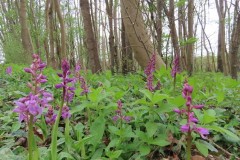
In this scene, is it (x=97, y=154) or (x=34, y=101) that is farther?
(x=97, y=154)

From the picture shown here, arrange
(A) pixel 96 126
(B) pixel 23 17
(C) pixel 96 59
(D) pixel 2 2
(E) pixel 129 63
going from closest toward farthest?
(A) pixel 96 126 → (C) pixel 96 59 → (E) pixel 129 63 → (B) pixel 23 17 → (D) pixel 2 2

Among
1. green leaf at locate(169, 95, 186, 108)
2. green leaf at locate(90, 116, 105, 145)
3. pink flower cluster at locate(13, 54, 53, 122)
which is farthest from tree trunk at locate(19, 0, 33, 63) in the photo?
pink flower cluster at locate(13, 54, 53, 122)

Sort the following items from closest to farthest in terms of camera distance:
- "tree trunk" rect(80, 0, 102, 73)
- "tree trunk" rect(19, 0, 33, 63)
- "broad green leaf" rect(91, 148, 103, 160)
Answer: "broad green leaf" rect(91, 148, 103, 160) → "tree trunk" rect(80, 0, 102, 73) → "tree trunk" rect(19, 0, 33, 63)

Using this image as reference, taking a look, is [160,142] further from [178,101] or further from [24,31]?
[24,31]

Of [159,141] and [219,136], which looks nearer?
[159,141]

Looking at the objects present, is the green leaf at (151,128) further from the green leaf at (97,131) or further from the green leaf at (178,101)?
the green leaf at (97,131)

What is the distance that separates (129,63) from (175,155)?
19.8 feet

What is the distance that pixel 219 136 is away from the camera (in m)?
2.12

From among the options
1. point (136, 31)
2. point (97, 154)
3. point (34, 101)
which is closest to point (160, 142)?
point (97, 154)

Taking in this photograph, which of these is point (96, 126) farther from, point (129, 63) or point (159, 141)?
point (129, 63)

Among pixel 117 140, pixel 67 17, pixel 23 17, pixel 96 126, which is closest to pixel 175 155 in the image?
pixel 117 140

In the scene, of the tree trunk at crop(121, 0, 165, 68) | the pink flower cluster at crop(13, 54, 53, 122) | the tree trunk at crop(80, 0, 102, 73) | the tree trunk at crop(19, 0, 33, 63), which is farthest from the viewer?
the tree trunk at crop(19, 0, 33, 63)

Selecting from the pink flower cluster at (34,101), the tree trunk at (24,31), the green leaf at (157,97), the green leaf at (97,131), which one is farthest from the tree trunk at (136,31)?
the tree trunk at (24,31)

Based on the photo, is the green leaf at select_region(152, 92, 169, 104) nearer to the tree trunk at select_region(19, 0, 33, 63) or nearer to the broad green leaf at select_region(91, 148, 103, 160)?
Answer: the broad green leaf at select_region(91, 148, 103, 160)
